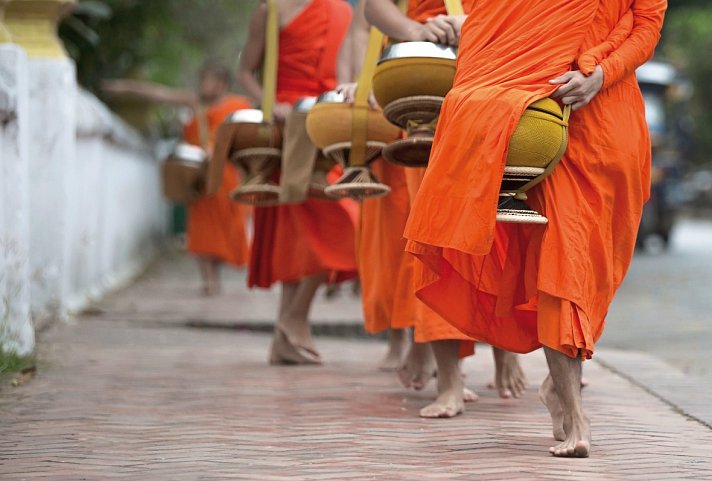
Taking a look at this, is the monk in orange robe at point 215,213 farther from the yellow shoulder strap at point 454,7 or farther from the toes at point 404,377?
the yellow shoulder strap at point 454,7

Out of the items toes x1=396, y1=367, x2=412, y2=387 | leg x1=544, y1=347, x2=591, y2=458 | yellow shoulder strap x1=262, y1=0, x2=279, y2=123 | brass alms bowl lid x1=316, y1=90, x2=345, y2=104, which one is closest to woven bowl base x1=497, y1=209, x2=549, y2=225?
leg x1=544, y1=347, x2=591, y2=458

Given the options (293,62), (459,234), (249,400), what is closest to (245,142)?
(293,62)

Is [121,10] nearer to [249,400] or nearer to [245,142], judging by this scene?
[245,142]

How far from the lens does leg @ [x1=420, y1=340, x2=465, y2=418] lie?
5459 millimetres

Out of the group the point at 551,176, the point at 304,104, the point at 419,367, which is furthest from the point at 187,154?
the point at 551,176

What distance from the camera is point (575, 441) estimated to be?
4562mm

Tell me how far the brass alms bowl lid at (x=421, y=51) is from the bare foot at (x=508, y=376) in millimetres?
1382

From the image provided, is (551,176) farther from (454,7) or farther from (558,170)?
(454,7)

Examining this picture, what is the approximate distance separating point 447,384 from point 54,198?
3.98 metres

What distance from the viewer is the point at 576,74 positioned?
4.61m

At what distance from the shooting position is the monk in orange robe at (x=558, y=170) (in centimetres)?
452

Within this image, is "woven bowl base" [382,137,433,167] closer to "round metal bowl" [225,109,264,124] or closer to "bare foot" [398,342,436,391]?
"bare foot" [398,342,436,391]

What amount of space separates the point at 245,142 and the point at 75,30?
7.30m

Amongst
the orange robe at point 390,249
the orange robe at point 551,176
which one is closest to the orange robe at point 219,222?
the orange robe at point 390,249
